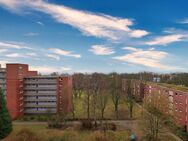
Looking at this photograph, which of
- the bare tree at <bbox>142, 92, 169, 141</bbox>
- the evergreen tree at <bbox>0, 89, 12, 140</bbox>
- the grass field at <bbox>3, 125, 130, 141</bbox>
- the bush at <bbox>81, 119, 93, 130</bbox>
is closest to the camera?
the grass field at <bbox>3, 125, 130, 141</bbox>

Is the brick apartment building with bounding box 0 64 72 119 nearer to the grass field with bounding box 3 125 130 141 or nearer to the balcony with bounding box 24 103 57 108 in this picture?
the balcony with bounding box 24 103 57 108

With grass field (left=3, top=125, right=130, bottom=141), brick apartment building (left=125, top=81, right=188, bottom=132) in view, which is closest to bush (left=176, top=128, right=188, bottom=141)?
brick apartment building (left=125, top=81, right=188, bottom=132)

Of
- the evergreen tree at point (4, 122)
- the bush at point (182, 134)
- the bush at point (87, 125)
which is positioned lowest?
the bush at point (182, 134)

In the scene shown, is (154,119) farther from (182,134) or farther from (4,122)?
(4,122)

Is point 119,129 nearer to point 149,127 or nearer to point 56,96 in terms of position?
point 149,127

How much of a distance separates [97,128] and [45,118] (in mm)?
13298

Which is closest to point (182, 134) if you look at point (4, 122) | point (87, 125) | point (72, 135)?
point (87, 125)

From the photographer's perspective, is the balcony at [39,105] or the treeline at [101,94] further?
the balcony at [39,105]

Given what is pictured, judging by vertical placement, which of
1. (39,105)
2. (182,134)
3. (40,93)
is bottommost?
(182,134)

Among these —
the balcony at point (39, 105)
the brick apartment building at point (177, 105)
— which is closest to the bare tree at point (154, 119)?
Result: the brick apartment building at point (177, 105)

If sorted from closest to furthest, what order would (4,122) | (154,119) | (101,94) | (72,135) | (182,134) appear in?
(72,135) < (154,119) < (4,122) < (182,134) < (101,94)

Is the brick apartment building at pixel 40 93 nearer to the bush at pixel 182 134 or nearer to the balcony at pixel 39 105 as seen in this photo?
the balcony at pixel 39 105

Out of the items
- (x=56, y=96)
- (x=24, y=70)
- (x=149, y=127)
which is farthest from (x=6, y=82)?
(x=149, y=127)

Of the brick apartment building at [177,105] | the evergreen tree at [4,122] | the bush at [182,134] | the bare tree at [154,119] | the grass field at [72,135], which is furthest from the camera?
the brick apartment building at [177,105]
